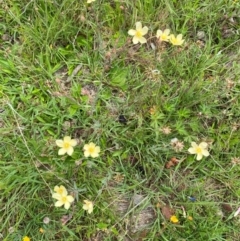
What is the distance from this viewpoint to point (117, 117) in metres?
2.48

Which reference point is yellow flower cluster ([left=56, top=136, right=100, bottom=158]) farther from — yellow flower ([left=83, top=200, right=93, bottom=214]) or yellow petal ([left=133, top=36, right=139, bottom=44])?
yellow petal ([left=133, top=36, right=139, bottom=44])

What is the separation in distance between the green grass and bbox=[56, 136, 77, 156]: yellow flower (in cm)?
11

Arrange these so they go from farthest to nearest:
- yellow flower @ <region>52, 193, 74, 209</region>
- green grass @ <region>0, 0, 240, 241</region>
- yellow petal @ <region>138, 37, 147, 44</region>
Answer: yellow petal @ <region>138, 37, 147, 44</region> → green grass @ <region>0, 0, 240, 241</region> → yellow flower @ <region>52, 193, 74, 209</region>

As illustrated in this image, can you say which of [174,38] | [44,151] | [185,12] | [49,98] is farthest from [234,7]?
[44,151]

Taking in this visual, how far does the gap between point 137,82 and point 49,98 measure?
1.72ft

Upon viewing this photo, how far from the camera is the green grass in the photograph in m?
2.33

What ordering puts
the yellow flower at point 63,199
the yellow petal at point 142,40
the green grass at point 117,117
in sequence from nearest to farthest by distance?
1. the yellow flower at point 63,199
2. the green grass at point 117,117
3. the yellow petal at point 142,40

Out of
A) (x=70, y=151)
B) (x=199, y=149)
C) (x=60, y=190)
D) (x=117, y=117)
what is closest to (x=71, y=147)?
(x=70, y=151)

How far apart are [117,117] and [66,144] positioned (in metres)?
0.39

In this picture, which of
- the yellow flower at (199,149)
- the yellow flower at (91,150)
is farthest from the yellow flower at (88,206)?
the yellow flower at (199,149)

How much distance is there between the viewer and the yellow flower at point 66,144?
2.23 meters

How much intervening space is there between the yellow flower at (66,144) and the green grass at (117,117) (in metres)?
0.11

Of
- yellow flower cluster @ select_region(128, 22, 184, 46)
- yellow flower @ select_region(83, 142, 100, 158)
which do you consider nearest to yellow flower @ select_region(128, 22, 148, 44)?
yellow flower cluster @ select_region(128, 22, 184, 46)

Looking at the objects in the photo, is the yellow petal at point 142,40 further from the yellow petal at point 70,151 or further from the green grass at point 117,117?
the yellow petal at point 70,151
